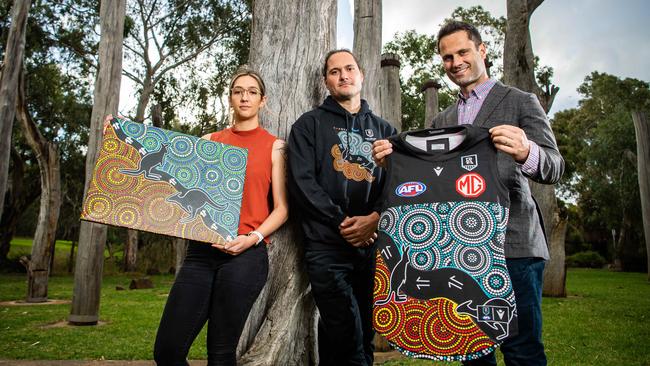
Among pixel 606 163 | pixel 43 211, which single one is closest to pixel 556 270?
pixel 43 211

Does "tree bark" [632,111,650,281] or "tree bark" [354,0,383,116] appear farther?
"tree bark" [632,111,650,281]

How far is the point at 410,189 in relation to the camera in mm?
2148

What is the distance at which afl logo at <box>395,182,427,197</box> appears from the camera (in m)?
2.13

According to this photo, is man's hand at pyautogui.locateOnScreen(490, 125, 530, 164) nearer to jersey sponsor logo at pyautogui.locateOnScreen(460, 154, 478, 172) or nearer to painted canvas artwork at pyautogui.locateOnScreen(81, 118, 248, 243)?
jersey sponsor logo at pyautogui.locateOnScreen(460, 154, 478, 172)

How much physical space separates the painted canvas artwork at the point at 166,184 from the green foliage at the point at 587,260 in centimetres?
3041

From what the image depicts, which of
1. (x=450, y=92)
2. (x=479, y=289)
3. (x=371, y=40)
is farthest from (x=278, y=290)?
(x=450, y=92)

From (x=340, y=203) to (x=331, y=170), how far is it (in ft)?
0.65

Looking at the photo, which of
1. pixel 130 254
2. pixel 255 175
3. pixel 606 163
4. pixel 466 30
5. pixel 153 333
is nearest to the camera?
pixel 466 30

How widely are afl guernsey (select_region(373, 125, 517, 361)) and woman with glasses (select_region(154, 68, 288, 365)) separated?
666 millimetres

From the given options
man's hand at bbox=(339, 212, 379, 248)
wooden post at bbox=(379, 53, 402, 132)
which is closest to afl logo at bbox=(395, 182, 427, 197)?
man's hand at bbox=(339, 212, 379, 248)

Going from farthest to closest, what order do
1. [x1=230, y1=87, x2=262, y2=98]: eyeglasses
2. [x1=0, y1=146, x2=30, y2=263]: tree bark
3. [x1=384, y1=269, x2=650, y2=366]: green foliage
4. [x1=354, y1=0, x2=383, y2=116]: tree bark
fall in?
[x1=0, y1=146, x2=30, y2=263]: tree bark < [x1=354, y1=0, x2=383, y2=116]: tree bark < [x1=384, y1=269, x2=650, y2=366]: green foliage < [x1=230, y1=87, x2=262, y2=98]: eyeglasses

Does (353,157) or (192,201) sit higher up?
(353,157)

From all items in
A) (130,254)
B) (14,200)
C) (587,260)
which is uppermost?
(14,200)

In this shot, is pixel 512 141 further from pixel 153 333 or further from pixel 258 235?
pixel 153 333
